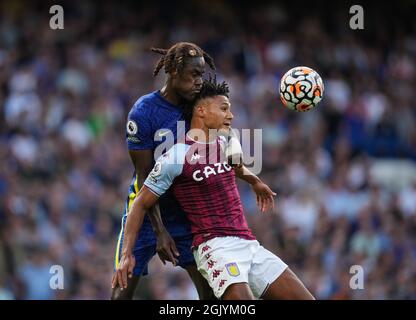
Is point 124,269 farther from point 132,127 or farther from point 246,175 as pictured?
point 246,175

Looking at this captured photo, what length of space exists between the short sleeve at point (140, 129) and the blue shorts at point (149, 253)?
80cm

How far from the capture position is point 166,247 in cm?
771

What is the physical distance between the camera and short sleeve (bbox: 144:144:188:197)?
7.49 metres

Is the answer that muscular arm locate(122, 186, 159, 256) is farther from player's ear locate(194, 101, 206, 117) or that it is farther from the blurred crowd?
the blurred crowd

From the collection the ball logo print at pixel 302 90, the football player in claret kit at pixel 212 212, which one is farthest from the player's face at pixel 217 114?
the ball logo print at pixel 302 90

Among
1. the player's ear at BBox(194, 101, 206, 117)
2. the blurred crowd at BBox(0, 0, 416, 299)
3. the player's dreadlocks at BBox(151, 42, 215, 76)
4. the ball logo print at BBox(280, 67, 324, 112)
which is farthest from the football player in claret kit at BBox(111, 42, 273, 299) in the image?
the blurred crowd at BBox(0, 0, 416, 299)

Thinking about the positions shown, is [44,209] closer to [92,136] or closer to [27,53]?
[92,136]

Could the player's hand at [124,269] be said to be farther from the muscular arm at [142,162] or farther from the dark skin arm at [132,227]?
the muscular arm at [142,162]

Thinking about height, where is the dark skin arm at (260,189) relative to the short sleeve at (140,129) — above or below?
below

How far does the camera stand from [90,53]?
15.9m

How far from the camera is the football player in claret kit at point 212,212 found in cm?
746

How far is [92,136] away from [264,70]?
338 cm

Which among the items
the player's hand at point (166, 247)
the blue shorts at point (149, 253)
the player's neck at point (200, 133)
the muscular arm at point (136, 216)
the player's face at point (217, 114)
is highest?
the player's face at point (217, 114)

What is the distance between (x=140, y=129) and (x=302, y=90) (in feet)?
4.63
